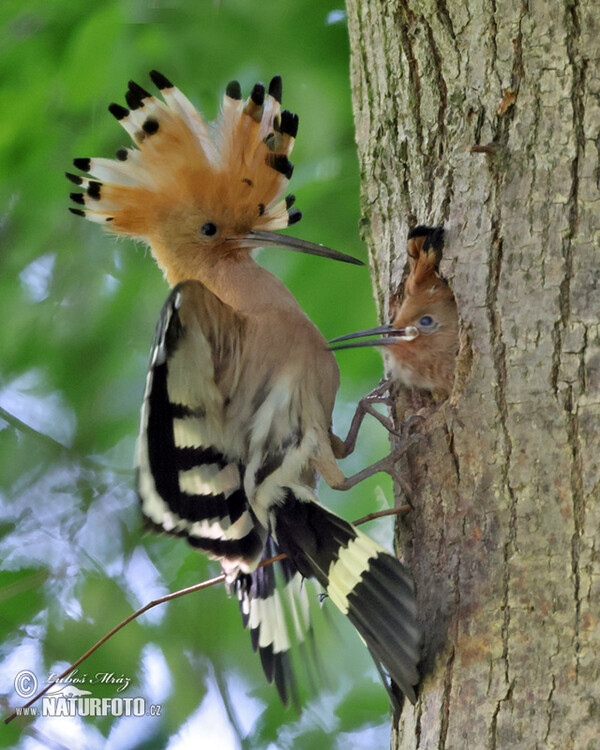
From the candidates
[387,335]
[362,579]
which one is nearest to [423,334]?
[387,335]

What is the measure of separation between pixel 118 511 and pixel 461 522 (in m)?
1.59

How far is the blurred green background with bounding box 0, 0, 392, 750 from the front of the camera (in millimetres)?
2648

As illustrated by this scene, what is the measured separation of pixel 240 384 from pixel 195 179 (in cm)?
A: 57

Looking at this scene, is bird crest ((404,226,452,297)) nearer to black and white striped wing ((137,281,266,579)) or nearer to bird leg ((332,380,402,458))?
bird leg ((332,380,402,458))

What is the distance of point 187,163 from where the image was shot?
225 cm

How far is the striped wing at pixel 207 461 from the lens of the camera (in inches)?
74.1


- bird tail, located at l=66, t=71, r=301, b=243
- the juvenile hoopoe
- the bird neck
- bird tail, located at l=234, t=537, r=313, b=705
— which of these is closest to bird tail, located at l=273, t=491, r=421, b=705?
the juvenile hoopoe

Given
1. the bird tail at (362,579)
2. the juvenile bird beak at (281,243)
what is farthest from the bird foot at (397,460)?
the juvenile bird beak at (281,243)

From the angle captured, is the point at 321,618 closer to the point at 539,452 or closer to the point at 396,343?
the point at 396,343

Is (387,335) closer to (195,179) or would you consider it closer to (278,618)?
(195,179)

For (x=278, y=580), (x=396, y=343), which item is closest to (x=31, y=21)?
(x=396, y=343)

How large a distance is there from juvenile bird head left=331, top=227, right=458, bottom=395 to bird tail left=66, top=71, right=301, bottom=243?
1.65ft

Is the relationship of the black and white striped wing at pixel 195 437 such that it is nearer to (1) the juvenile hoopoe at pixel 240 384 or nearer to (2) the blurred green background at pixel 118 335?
(1) the juvenile hoopoe at pixel 240 384

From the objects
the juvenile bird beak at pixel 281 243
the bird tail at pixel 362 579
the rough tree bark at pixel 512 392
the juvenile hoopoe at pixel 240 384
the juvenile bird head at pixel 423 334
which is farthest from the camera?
the juvenile bird beak at pixel 281 243
